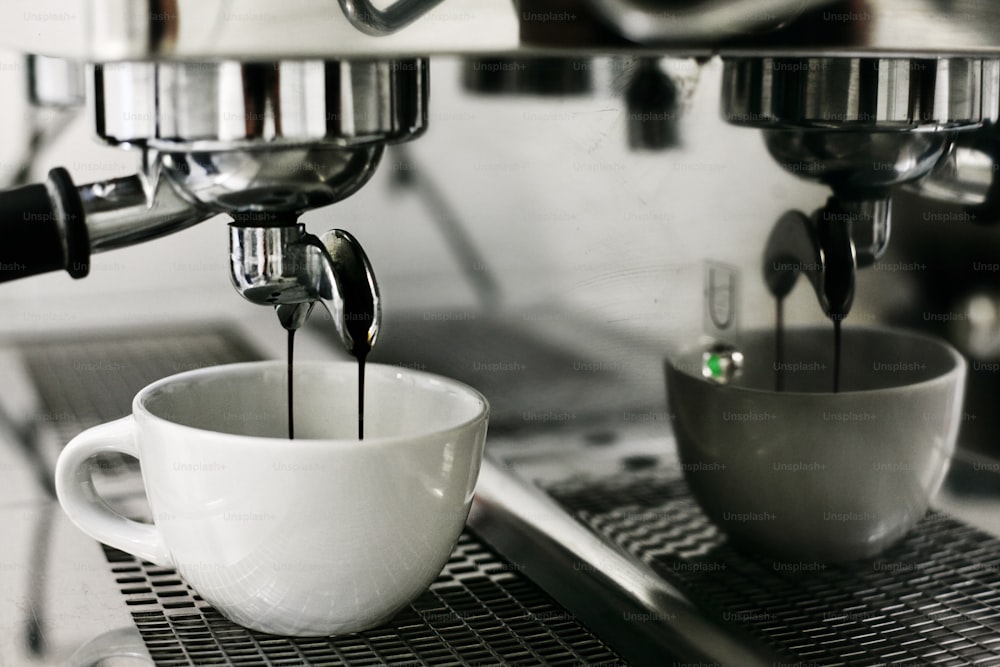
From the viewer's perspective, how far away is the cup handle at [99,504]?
1.34 ft

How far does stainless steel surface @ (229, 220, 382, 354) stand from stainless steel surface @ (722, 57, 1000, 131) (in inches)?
6.7

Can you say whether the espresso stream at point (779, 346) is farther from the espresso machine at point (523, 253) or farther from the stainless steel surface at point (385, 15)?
the stainless steel surface at point (385, 15)

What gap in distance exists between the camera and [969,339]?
0.49 metres

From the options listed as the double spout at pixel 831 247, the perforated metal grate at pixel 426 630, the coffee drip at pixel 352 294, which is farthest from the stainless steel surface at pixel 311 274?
the double spout at pixel 831 247

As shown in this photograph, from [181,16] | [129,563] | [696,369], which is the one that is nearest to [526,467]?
[696,369]

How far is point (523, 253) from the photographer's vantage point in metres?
0.62

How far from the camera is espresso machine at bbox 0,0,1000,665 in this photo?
341 mm

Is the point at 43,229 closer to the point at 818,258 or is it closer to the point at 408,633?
the point at 408,633

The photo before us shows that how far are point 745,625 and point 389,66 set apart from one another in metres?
0.23

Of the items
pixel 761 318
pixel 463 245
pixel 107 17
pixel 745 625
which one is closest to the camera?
pixel 107 17

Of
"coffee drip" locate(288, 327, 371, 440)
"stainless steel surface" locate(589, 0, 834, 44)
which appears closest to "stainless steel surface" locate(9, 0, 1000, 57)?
"stainless steel surface" locate(589, 0, 834, 44)

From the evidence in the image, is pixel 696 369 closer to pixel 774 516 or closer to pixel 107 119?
pixel 774 516

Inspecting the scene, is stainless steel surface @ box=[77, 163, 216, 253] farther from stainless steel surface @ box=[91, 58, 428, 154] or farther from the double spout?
the double spout

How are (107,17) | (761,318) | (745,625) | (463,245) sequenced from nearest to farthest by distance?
1. (107,17)
2. (745,625)
3. (761,318)
4. (463,245)
